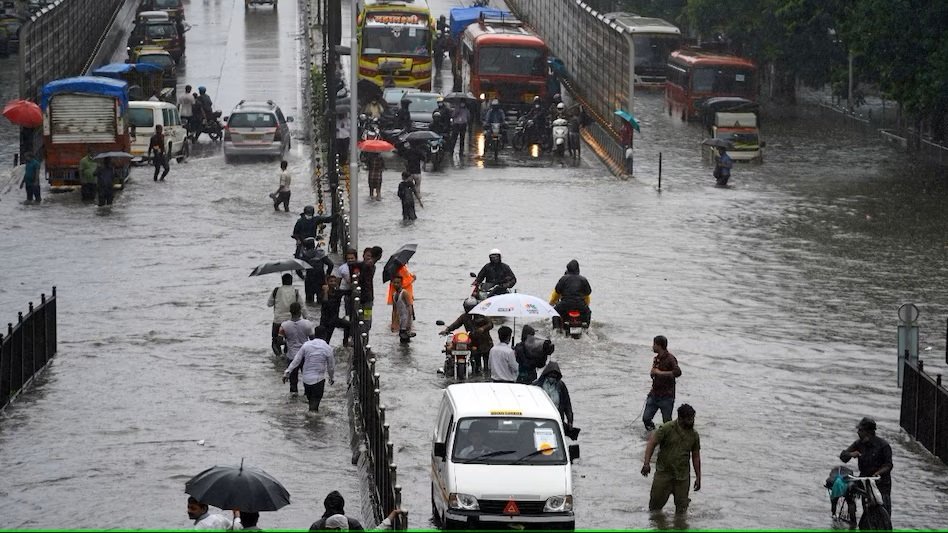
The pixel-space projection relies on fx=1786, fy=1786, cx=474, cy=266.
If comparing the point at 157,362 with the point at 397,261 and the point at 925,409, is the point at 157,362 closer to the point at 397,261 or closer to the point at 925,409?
the point at 397,261

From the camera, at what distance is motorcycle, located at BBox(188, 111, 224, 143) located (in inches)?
1913

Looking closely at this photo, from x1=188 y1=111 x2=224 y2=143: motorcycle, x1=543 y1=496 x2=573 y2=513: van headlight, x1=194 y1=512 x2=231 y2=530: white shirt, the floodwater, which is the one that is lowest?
the floodwater

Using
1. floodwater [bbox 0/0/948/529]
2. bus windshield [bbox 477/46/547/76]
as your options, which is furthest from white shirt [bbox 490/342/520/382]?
bus windshield [bbox 477/46/547/76]

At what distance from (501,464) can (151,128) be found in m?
30.5

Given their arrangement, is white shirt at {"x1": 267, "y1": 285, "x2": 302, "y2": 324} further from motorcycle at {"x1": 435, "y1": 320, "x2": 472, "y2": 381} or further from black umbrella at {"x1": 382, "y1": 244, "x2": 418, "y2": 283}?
motorcycle at {"x1": 435, "y1": 320, "x2": 472, "y2": 381}

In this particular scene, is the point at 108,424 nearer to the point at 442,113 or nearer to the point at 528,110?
the point at 442,113

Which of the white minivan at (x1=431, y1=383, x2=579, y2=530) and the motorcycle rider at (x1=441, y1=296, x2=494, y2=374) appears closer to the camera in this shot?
the white minivan at (x1=431, y1=383, x2=579, y2=530)

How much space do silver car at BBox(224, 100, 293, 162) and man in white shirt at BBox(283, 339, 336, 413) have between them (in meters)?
23.3

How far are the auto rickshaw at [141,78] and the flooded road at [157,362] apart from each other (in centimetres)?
693

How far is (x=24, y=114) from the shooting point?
42.9 m

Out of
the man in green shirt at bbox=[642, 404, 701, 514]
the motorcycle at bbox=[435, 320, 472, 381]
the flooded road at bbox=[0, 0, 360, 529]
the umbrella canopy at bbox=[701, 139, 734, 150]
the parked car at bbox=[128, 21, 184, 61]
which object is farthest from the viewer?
the parked car at bbox=[128, 21, 184, 61]

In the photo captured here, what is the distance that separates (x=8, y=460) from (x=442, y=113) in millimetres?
28285

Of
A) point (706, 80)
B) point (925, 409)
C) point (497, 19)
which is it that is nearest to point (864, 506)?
point (925, 409)

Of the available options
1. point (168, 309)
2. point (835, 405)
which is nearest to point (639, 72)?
point (168, 309)
